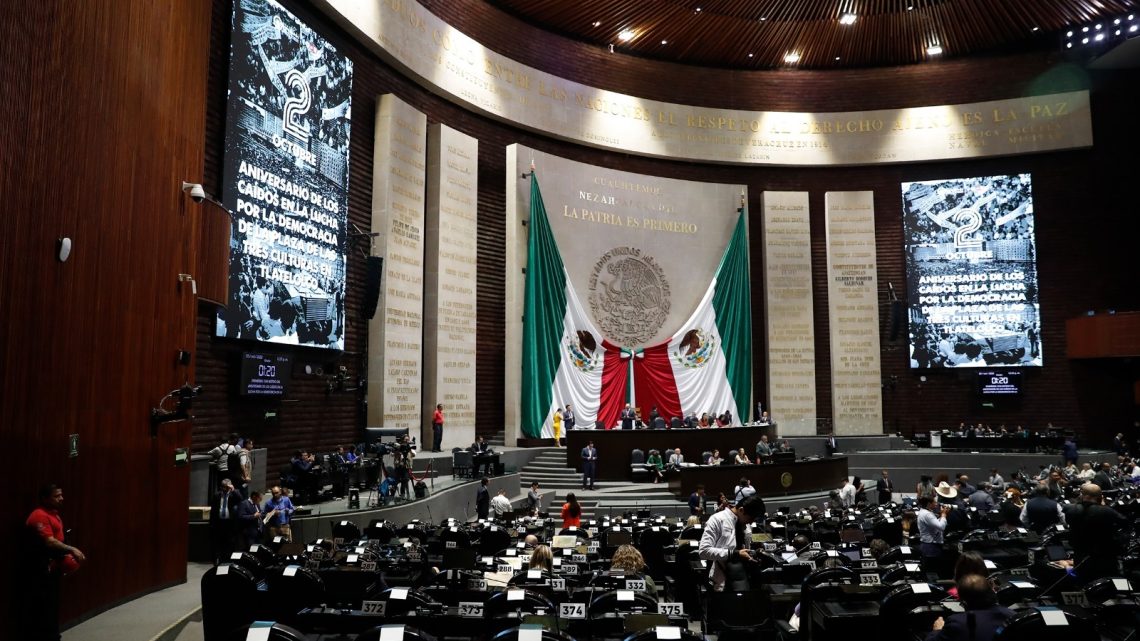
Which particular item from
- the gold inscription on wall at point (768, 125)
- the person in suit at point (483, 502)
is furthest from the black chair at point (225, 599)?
the gold inscription on wall at point (768, 125)

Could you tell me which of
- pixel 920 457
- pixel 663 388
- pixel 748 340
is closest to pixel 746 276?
pixel 748 340

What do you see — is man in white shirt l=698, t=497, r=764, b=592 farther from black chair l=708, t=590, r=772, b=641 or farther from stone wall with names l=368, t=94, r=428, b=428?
stone wall with names l=368, t=94, r=428, b=428

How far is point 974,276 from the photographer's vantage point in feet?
83.1

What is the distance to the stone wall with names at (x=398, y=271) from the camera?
1750 cm

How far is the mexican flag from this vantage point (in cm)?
2191

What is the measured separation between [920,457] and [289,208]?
17819 millimetres

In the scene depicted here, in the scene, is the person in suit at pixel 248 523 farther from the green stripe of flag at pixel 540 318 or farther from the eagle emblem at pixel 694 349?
the eagle emblem at pixel 694 349

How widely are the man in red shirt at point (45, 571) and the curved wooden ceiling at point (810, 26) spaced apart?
19267 millimetres

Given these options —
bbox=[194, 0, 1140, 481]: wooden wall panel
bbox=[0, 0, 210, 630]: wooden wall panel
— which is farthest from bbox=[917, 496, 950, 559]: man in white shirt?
bbox=[194, 0, 1140, 481]: wooden wall panel

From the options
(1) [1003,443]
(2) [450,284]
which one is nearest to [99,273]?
(2) [450,284]

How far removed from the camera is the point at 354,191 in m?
17.3

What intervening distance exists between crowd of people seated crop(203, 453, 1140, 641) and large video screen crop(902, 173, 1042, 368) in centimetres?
1569

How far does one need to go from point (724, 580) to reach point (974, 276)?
74.3ft

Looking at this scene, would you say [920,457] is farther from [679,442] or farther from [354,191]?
[354,191]
